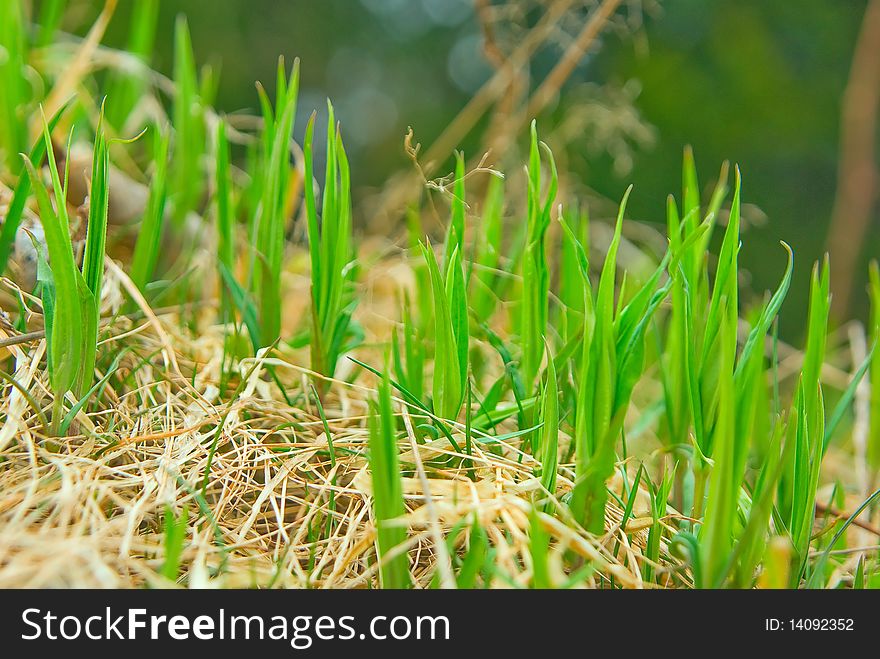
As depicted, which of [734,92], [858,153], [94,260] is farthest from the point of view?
[734,92]

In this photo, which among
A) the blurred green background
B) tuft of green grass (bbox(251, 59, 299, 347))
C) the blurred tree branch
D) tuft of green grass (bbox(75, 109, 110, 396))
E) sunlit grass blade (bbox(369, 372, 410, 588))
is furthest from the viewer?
the blurred green background

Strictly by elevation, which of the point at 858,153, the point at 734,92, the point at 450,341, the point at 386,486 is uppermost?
the point at 734,92

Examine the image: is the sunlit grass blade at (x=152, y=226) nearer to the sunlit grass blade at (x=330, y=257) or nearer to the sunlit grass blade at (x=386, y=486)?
the sunlit grass blade at (x=330, y=257)

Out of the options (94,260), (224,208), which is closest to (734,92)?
(224,208)

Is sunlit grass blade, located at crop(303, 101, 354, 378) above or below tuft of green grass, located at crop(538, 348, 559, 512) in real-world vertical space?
above

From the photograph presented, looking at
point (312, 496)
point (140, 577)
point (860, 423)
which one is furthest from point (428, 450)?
point (860, 423)

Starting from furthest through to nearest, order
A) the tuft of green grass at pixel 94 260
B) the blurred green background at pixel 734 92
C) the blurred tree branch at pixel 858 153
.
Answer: the blurred green background at pixel 734 92 < the blurred tree branch at pixel 858 153 < the tuft of green grass at pixel 94 260

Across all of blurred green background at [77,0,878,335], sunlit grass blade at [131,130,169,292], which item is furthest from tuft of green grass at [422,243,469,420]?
blurred green background at [77,0,878,335]

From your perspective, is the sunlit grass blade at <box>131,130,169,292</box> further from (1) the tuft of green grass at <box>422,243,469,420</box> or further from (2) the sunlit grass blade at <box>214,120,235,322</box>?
(1) the tuft of green grass at <box>422,243,469,420</box>

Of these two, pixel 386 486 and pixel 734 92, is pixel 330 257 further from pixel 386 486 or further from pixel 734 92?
pixel 734 92

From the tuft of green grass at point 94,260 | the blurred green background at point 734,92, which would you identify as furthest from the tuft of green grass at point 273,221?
the blurred green background at point 734,92

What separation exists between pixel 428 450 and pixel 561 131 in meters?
0.90

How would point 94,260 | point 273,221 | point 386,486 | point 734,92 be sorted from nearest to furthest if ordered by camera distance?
point 386,486
point 94,260
point 273,221
point 734,92
